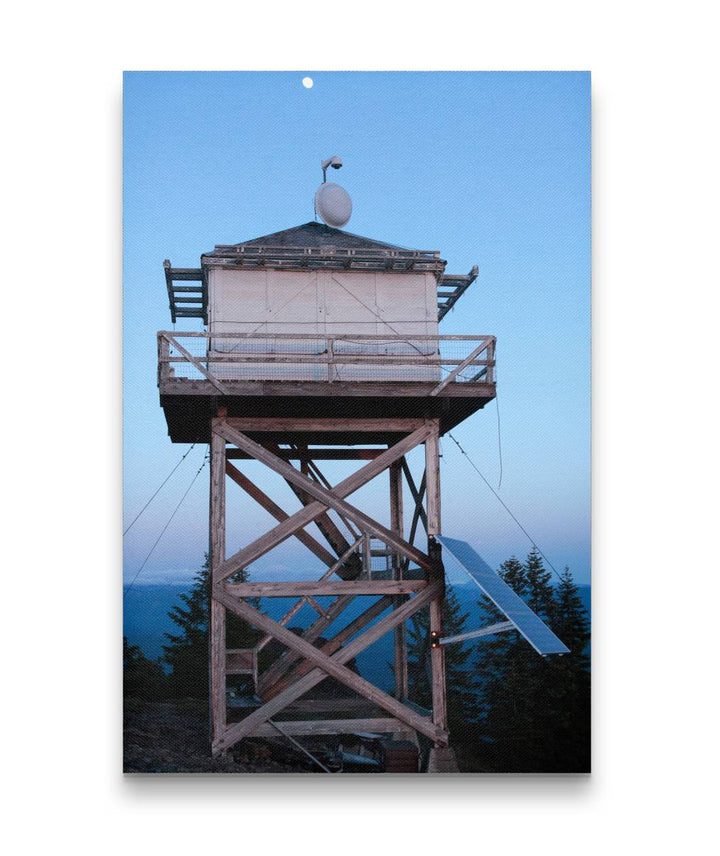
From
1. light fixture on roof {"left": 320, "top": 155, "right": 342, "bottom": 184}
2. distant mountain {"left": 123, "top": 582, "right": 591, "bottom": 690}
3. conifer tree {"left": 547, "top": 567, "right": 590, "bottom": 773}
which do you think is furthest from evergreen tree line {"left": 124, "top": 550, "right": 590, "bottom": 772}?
light fixture on roof {"left": 320, "top": 155, "right": 342, "bottom": 184}

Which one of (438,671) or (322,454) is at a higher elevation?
(322,454)

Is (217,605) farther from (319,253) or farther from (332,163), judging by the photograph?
(332,163)

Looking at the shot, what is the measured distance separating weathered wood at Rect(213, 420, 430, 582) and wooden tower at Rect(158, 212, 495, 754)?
15 millimetres

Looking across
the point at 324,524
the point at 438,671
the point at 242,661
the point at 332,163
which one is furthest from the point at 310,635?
the point at 332,163

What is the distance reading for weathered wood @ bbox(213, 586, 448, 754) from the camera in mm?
12133

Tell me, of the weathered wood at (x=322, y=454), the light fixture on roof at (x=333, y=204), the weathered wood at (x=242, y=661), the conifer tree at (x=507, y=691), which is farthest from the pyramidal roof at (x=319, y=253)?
the weathered wood at (x=242, y=661)

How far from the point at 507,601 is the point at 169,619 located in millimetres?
3815

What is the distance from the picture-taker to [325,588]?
12383 millimetres

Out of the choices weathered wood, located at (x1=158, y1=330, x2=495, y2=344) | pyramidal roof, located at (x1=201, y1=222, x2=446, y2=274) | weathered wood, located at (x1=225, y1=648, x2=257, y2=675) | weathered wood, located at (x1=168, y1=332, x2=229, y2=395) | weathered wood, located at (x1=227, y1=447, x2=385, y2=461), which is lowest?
weathered wood, located at (x1=225, y1=648, x2=257, y2=675)

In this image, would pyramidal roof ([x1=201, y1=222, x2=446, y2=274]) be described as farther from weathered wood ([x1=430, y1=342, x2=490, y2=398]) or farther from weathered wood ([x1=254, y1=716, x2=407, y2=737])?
weathered wood ([x1=254, y1=716, x2=407, y2=737])

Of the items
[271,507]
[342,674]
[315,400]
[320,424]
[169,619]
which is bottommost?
[342,674]

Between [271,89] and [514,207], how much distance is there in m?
3.06

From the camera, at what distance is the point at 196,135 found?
37.4 feet
